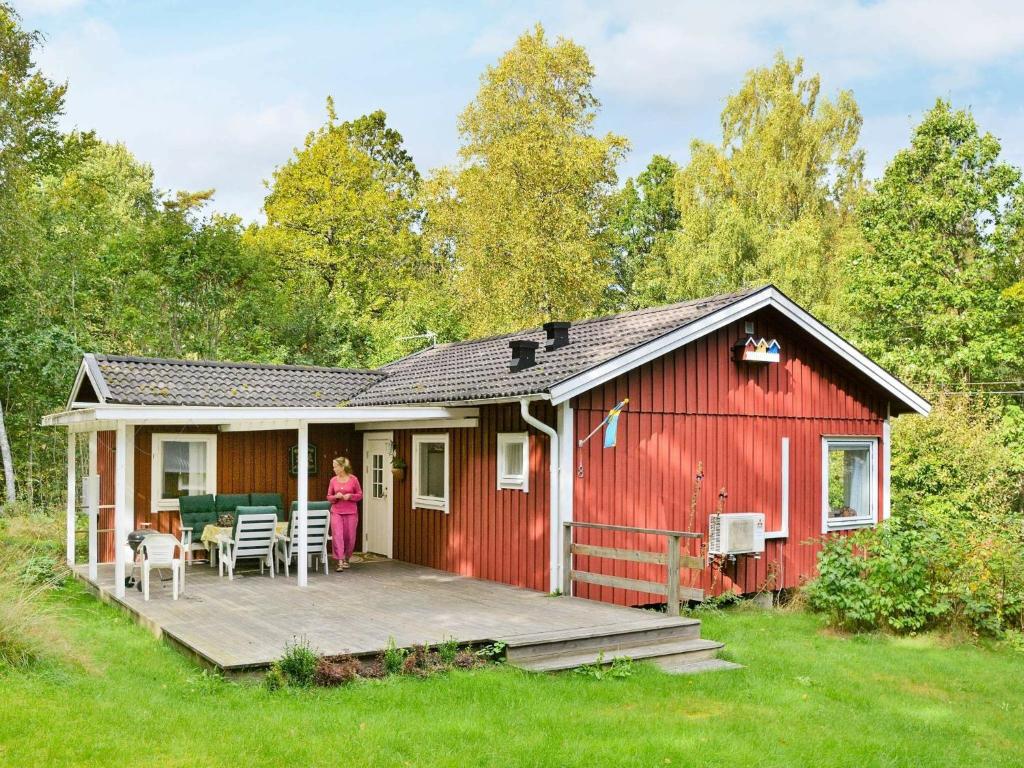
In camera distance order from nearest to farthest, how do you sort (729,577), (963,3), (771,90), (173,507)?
1. (729,577)
2. (173,507)
3. (963,3)
4. (771,90)

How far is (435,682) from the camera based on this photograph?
276 inches

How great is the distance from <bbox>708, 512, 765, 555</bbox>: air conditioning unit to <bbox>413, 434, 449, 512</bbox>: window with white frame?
351cm

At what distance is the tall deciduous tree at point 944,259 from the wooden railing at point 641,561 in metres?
14.5

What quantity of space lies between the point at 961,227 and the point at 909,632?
16398 mm

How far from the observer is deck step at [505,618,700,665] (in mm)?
7734

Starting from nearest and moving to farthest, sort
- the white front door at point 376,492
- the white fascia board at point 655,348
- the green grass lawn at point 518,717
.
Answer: the green grass lawn at point 518,717 < the white fascia board at point 655,348 < the white front door at point 376,492

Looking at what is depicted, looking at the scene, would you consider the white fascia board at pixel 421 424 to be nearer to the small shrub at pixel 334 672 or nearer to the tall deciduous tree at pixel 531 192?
the small shrub at pixel 334 672

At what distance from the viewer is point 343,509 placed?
500 inches

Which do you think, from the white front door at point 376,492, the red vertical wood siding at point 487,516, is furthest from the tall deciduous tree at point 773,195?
the red vertical wood siding at point 487,516

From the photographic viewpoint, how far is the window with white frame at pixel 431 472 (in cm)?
1255

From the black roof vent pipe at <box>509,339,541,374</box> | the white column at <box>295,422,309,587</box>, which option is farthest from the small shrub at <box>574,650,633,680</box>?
the black roof vent pipe at <box>509,339,541,374</box>

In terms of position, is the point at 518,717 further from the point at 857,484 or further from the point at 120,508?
the point at 857,484

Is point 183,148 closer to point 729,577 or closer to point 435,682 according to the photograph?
point 729,577

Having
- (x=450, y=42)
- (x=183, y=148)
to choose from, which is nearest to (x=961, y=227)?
(x=450, y=42)
